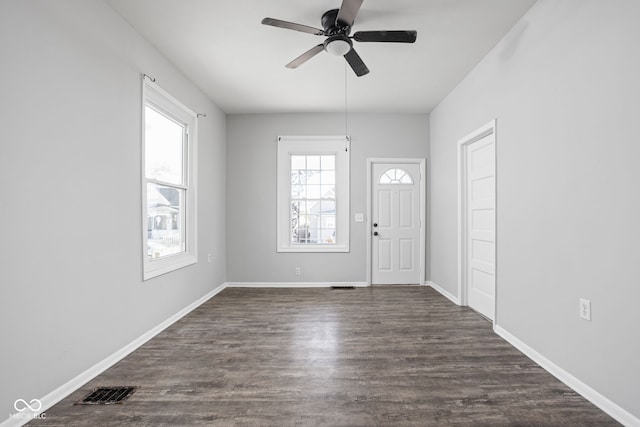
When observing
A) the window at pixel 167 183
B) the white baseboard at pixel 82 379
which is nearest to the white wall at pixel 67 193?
the white baseboard at pixel 82 379

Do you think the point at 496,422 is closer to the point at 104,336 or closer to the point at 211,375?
the point at 211,375

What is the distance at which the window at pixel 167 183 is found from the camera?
3.12 m

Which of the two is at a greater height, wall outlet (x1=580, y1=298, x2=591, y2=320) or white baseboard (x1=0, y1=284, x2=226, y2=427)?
wall outlet (x1=580, y1=298, x2=591, y2=320)

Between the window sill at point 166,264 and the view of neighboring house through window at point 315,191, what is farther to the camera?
the view of neighboring house through window at point 315,191

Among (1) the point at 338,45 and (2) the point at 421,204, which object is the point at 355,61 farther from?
(2) the point at 421,204

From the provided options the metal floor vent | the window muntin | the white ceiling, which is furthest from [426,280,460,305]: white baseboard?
the metal floor vent

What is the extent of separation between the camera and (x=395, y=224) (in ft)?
17.4

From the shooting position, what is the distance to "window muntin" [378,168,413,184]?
209 inches

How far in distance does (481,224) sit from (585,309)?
171 centimetres

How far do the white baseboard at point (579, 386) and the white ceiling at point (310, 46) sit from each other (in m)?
2.68

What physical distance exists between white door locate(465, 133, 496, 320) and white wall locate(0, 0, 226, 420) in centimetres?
331

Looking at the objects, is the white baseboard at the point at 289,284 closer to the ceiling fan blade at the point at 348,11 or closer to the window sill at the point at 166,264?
the window sill at the point at 166,264

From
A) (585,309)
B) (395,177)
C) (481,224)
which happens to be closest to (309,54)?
(481,224)

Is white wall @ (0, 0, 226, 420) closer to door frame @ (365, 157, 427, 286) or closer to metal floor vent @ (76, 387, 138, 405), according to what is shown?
metal floor vent @ (76, 387, 138, 405)
